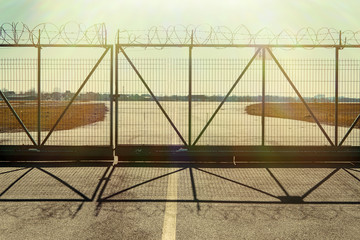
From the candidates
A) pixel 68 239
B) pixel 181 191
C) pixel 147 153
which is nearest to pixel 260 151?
pixel 147 153

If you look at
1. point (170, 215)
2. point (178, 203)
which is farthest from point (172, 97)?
point (170, 215)

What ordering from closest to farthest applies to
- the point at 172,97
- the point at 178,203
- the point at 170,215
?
the point at 170,215
the point at 178,203
the point at 172,97

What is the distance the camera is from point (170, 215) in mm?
4969

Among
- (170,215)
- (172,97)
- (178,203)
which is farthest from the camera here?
(172,97)

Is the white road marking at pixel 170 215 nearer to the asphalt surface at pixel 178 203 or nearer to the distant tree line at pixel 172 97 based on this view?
the asphalt surface at pixel 178 203

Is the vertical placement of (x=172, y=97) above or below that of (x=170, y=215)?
above

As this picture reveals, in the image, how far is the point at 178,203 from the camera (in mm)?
5566

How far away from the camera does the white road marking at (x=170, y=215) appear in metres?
4.24

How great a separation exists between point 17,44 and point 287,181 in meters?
7.14

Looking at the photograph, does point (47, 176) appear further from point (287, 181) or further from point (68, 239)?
point (287, 181)

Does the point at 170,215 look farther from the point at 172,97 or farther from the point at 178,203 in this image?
the point at 172,97

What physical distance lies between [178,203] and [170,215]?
608 millimetres

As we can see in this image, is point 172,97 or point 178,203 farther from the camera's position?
point 172,97

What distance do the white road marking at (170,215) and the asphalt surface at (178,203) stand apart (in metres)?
0.01
